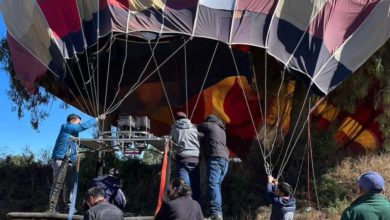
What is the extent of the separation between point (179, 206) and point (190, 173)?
4284mm

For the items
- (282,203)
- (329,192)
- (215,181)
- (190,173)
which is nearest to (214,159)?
(215,181)

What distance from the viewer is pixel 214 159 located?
9.73 meters

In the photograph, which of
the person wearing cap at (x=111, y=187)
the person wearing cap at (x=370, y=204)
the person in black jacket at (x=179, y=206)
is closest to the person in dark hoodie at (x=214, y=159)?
the person wearing cap at (x=111, y=187)

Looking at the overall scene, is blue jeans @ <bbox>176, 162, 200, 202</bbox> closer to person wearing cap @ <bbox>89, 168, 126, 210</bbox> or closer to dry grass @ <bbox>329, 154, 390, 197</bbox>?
person wearing cap @ <bbox>89, 168, 126, 210</bbox>

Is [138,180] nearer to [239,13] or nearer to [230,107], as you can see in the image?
[230,107]

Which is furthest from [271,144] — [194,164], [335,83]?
[194,164]

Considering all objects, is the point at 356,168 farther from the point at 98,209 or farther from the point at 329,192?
the point at 98,209

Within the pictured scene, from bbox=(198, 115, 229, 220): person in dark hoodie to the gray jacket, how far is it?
0.20 m

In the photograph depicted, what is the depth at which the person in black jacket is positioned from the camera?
5832 millimetres

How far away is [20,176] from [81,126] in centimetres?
498

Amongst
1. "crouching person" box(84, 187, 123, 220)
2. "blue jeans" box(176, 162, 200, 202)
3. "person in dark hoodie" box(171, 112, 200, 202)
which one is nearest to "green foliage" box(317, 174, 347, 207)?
"blue jeans" box(176, 162, 200, 202)

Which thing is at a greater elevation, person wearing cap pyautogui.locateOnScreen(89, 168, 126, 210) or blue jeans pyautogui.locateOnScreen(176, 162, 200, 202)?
blue jeans pyautogui.locateOnScreen(176, 162, 200, 202)

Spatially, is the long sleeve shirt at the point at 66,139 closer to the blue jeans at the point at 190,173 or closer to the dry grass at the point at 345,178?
the blue jeans at the point at 190,173

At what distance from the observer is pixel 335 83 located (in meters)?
10.7
